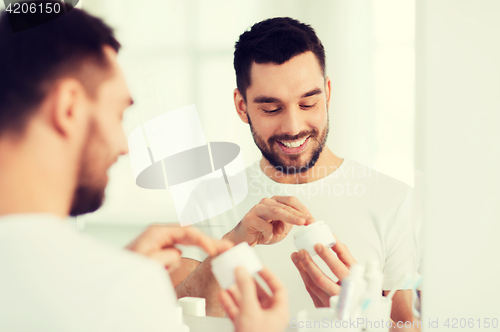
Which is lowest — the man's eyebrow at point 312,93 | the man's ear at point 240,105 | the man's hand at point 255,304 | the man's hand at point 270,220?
the man's hand at point 255,304

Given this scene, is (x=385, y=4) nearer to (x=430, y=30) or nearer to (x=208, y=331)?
(x=430, y=30)

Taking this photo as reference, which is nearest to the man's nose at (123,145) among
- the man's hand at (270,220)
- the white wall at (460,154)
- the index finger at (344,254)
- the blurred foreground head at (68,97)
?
the blurred foreground head at (68,97)

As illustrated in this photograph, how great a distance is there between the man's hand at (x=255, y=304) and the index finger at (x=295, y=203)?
0.15 meters

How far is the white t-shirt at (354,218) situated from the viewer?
844 millimetres

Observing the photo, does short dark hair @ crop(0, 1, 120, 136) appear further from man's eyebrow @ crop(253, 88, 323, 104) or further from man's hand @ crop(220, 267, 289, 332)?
man's hand @ crop(220, 267, 289, 332)

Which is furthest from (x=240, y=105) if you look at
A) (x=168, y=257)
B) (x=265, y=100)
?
(x=168, y=257)

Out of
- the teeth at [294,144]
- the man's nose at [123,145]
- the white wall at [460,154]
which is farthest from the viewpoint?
the man's nose at [123,145]

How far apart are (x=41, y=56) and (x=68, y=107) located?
150mm

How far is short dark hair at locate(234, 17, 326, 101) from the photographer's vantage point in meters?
0.88

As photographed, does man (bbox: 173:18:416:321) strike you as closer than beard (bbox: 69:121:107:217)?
Yes

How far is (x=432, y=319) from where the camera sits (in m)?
0.82

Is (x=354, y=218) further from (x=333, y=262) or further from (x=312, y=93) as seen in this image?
(x=312, y=93)

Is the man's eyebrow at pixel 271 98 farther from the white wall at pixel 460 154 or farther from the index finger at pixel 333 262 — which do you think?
the index finger at pixel 333 262

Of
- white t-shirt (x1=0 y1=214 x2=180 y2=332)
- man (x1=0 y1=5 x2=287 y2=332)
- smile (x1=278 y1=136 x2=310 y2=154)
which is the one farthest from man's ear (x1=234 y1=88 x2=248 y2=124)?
white t-shirt (x1=0 y1=214 x2=180 y2=332)
